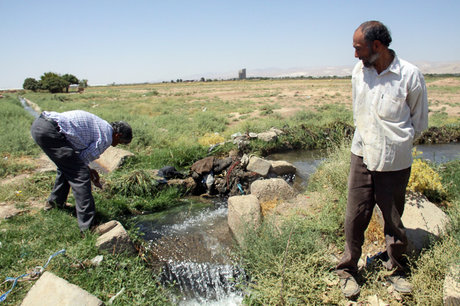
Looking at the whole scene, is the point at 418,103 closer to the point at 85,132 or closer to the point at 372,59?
the point at 372,59

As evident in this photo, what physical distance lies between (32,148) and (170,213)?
5.83 m

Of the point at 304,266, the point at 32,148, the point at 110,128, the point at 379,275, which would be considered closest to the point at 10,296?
the point at 110,128

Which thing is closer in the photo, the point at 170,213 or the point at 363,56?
the point at 363,56

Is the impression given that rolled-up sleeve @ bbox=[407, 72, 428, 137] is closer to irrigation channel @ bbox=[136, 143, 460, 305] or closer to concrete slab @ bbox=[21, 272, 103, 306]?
irrigation channel @ bbox=[136, 143, 460, 305]

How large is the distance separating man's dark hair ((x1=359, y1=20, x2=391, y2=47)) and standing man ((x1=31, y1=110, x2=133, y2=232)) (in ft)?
10.3

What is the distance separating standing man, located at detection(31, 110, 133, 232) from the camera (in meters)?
3.60

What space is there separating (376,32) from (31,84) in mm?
81444

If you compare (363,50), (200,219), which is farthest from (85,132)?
(363,50)

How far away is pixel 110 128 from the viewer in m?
3.97

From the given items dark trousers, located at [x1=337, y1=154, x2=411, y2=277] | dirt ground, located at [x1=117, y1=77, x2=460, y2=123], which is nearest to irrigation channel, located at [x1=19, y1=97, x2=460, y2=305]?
dark trousers, located at [x1=337, y1=154, x2=411, y2=277]

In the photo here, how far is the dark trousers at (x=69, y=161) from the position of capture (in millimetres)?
3573

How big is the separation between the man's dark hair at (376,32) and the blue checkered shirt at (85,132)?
10.3 ft

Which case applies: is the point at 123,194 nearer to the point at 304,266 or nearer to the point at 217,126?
the point at 304,266

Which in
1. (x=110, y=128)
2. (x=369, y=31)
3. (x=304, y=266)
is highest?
(x=369, y=31)
